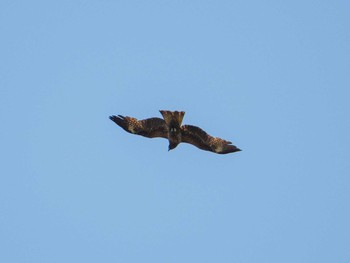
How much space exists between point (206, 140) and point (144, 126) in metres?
1.94

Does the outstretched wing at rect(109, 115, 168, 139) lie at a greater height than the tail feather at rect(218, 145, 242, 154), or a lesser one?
greater

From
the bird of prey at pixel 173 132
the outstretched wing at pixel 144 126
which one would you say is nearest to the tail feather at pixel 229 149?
the bird of prey at pixel 173 132

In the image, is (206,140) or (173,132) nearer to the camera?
(173,132)

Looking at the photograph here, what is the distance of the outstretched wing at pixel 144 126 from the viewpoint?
20.8 m

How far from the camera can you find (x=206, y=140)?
21125mm

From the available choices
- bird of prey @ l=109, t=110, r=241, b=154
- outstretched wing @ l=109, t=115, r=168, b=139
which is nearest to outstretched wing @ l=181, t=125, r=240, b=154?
bird of prey @ l=109, t=110, r=241, b=154

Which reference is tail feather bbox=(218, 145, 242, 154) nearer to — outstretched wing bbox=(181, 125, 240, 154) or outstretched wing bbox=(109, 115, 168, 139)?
outstretched wing bbox=(181, 125, 240, 154)

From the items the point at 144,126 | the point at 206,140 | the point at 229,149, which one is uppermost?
the point at 144,126

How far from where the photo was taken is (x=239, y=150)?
20781 mm

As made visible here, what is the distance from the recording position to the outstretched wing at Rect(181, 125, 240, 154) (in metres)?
21.0

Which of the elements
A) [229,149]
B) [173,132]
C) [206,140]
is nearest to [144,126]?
[173,132]

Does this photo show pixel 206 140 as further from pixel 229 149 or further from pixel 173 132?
pixel 173 132

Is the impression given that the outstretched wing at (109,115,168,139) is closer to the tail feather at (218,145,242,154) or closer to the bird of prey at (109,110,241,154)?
the bird of prey at (109,110,241,154)

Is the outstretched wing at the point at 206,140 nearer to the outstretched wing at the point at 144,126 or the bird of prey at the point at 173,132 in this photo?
the bird of prey at the point at 173,132
